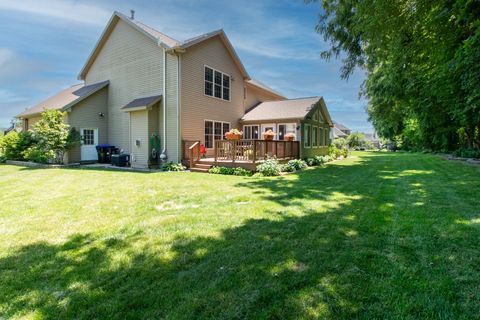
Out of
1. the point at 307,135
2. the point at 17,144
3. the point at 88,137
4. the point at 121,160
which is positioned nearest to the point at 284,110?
the point at 307,135

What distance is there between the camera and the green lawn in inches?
83.6

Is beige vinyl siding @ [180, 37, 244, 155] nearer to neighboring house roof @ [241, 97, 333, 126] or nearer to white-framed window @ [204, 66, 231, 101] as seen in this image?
white-framed window @ [204, 66, 231, 101]

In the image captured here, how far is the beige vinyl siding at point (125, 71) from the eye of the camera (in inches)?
526

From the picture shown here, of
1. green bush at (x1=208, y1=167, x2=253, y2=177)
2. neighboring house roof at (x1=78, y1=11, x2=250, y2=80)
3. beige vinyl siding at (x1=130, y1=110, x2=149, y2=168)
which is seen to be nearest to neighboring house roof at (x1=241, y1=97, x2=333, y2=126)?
neighboring house roof at (x1=78, y1=11, x2=250, y2=80)

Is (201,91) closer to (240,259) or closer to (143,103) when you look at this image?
(143,103)

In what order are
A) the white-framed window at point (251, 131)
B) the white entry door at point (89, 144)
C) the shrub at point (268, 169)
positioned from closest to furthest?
the shrub at point (268, 169)
the white entry door at point (89, 144)
the white-framed window at point (251, 131)

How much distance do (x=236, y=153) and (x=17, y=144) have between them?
13755mm

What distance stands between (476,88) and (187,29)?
53.8 ft

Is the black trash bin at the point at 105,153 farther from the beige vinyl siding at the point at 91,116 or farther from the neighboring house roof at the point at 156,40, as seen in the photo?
the neighboring house roof at the point at 156,40

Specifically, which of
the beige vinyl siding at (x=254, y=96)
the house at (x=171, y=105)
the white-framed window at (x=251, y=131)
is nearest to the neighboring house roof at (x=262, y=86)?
the beige vinyl siding at (x=254, y=96)

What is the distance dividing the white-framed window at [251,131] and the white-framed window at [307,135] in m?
2.95

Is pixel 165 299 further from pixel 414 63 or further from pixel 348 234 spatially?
pixel 414 63

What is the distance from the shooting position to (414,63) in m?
10.0

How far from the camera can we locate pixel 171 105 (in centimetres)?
Answer: 1267
